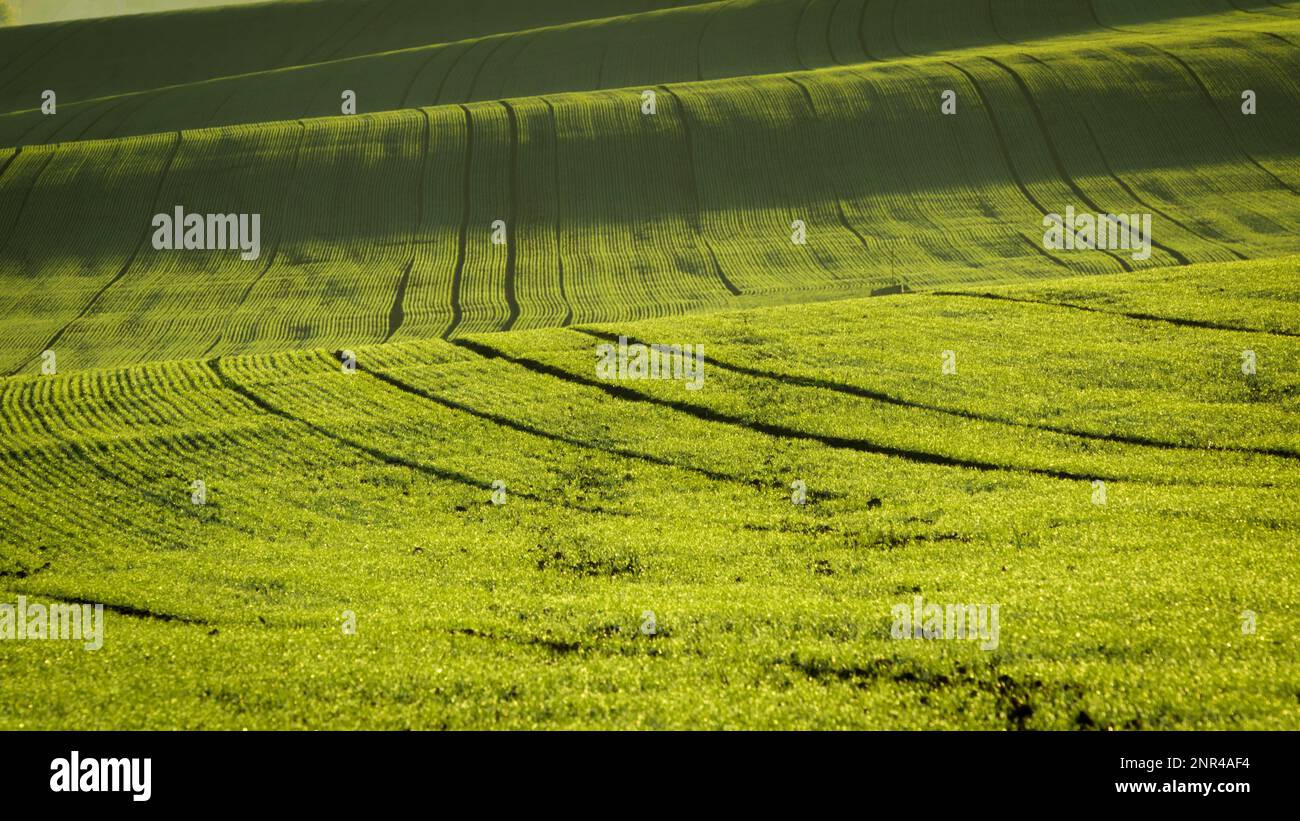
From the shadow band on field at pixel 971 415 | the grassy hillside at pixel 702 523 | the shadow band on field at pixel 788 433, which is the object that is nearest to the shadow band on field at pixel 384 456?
the grassy hillside at pixel 702 523

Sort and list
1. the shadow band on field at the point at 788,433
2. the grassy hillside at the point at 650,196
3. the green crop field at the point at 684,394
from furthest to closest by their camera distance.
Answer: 1. the grassy hillside at the point at 650,196
2. the shadow band on field at the point at 788,433
3. the green crop field at the point at 684,394

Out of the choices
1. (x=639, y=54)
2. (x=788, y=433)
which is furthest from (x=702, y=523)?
(x=639, y=54)

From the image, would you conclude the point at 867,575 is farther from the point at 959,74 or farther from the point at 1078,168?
the point at 959,74

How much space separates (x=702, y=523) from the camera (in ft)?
76.1

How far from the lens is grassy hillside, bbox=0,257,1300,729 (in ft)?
43.0

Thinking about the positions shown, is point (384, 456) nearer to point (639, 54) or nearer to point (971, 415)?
point (971, 415)

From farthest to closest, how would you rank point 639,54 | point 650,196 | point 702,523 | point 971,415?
point 639,54 < point 650,196 < point 971,415 < point 702,523

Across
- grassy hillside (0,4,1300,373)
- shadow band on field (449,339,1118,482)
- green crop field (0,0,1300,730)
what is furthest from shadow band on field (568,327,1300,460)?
grassy hillside (0,4,1300,373)

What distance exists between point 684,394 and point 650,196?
42264 mm

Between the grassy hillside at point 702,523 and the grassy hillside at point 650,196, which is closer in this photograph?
the grassy hillside at point 702,523

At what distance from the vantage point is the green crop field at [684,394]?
45.8 feet

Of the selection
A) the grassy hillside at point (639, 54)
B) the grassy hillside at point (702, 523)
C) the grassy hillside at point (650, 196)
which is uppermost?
the grassy hillside at point (639, 54)

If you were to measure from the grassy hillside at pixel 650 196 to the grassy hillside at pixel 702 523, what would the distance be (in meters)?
17.0

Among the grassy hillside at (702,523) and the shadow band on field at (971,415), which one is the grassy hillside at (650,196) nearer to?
the grassy hillside at (702,523)
